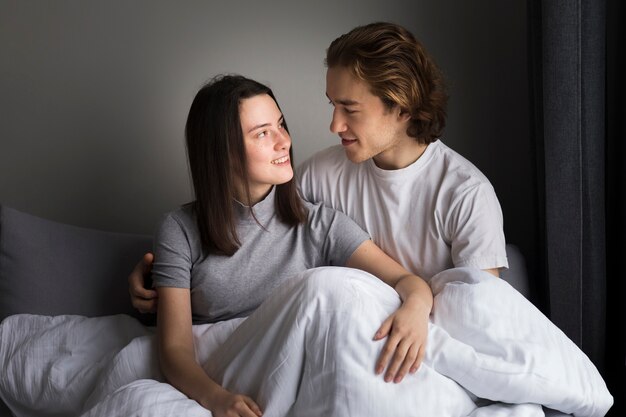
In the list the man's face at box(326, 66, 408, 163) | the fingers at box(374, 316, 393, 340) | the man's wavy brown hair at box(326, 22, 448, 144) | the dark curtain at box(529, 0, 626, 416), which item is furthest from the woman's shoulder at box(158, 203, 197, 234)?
the dark curtain at box(529, 0, 626, 416)

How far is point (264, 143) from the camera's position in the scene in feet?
6.28

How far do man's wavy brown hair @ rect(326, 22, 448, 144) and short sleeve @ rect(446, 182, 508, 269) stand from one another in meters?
0.20

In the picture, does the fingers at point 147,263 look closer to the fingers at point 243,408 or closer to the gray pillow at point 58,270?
the gray pillow at point 58,270

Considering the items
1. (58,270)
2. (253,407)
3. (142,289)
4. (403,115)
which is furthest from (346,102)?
(58,270)

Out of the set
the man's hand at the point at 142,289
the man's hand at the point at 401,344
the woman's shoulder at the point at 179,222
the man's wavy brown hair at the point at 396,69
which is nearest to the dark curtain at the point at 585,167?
the man's wavy brown hair at the point at 396,69

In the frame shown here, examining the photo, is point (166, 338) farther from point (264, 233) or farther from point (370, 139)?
point (370, 139)

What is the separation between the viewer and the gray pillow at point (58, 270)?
7.06ft

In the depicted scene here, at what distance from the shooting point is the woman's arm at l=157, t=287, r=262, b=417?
1549 millimetres

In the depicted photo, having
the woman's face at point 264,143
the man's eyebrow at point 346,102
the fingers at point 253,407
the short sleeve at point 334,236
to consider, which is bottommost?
the fingers at point 253,407

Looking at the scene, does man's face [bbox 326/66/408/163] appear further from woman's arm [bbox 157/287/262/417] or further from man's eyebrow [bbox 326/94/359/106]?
woman's arm [bbox 157/287/262/417]

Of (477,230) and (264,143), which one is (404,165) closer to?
(477,230)

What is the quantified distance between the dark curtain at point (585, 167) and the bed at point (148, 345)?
16 centimetres

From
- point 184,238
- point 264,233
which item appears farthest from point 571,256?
point 184,238

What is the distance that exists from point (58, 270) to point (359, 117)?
919mm
